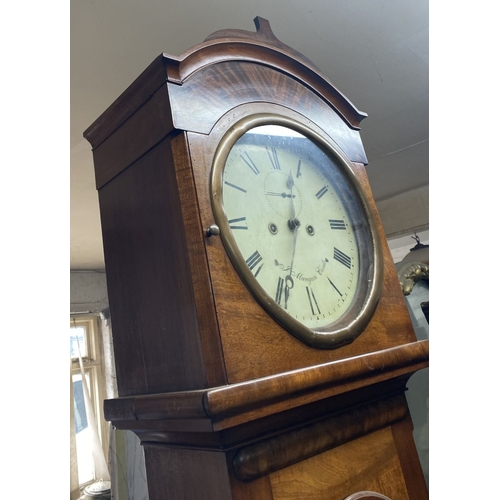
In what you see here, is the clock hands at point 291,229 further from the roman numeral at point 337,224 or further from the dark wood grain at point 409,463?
the dark wood grain at point 409,463

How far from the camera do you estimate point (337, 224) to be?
0.73 metres

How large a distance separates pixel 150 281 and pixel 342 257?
0.92 ft

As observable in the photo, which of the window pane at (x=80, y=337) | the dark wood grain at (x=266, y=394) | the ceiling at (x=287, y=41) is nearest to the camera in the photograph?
the dark wood grain at (x=266, y=394)

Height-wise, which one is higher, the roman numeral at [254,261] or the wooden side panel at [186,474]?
the roman numeral at [254,261]

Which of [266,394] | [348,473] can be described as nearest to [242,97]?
[266,394]

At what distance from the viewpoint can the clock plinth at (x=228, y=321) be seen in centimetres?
52

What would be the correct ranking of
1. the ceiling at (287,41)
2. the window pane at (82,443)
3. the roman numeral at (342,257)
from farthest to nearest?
the window pane at (82,443)
the ceiling at (287,41)
the roman numeral at (342,257)

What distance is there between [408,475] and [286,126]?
1.70 feet

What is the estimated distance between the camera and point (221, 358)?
0.50m

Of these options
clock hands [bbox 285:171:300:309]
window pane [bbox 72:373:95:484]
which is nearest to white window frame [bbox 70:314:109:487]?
window pane [bbox 72:373:95:484]

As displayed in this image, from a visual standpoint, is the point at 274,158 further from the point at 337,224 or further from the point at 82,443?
the point at 82,443

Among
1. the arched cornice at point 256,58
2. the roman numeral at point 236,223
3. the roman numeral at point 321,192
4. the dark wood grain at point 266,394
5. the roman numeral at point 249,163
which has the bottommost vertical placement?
the dark wood grain at point 266,394

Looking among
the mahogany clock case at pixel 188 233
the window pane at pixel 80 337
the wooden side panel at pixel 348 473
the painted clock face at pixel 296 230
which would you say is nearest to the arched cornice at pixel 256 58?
the mahogany clock case at pixel 188 233
